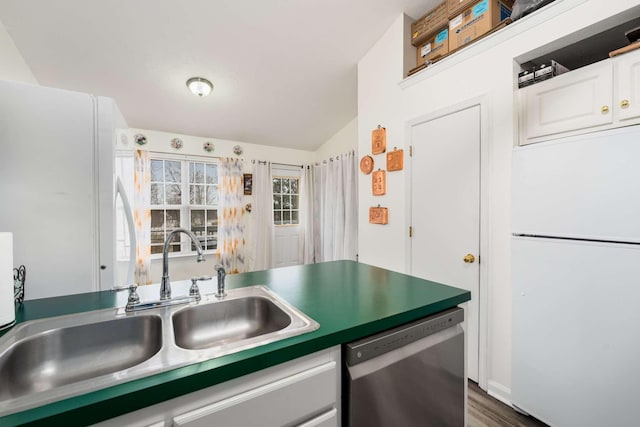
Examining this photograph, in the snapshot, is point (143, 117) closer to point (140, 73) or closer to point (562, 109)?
point (140, 73)

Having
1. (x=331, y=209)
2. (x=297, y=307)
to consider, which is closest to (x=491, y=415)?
(x=297, y=307)

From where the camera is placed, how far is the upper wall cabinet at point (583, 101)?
1.30 metres

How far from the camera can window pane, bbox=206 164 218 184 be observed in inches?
162

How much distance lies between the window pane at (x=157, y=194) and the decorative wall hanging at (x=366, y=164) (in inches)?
111

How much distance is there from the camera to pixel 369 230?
9.38 ft

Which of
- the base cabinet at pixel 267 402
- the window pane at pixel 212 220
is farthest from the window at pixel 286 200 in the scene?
the base cabinet at pixel 267 402

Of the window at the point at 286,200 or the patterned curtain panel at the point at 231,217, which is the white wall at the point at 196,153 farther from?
the window at the point at 286,200

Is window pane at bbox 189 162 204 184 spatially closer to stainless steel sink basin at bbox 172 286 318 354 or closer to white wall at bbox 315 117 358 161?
white wall at bbox 315 117 358 161

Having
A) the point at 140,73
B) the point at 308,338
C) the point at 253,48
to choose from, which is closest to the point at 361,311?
the point at 308,338

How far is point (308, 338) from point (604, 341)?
1526mm

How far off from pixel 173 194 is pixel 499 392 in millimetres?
4158

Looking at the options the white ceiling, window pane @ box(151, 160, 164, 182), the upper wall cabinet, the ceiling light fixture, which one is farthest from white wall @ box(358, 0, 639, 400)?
window pane @ box(151, 160, 164, 182)

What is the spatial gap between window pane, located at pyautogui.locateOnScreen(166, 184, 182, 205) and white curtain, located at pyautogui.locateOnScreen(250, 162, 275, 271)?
1.05m

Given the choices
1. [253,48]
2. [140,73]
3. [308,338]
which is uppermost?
[253,48]
